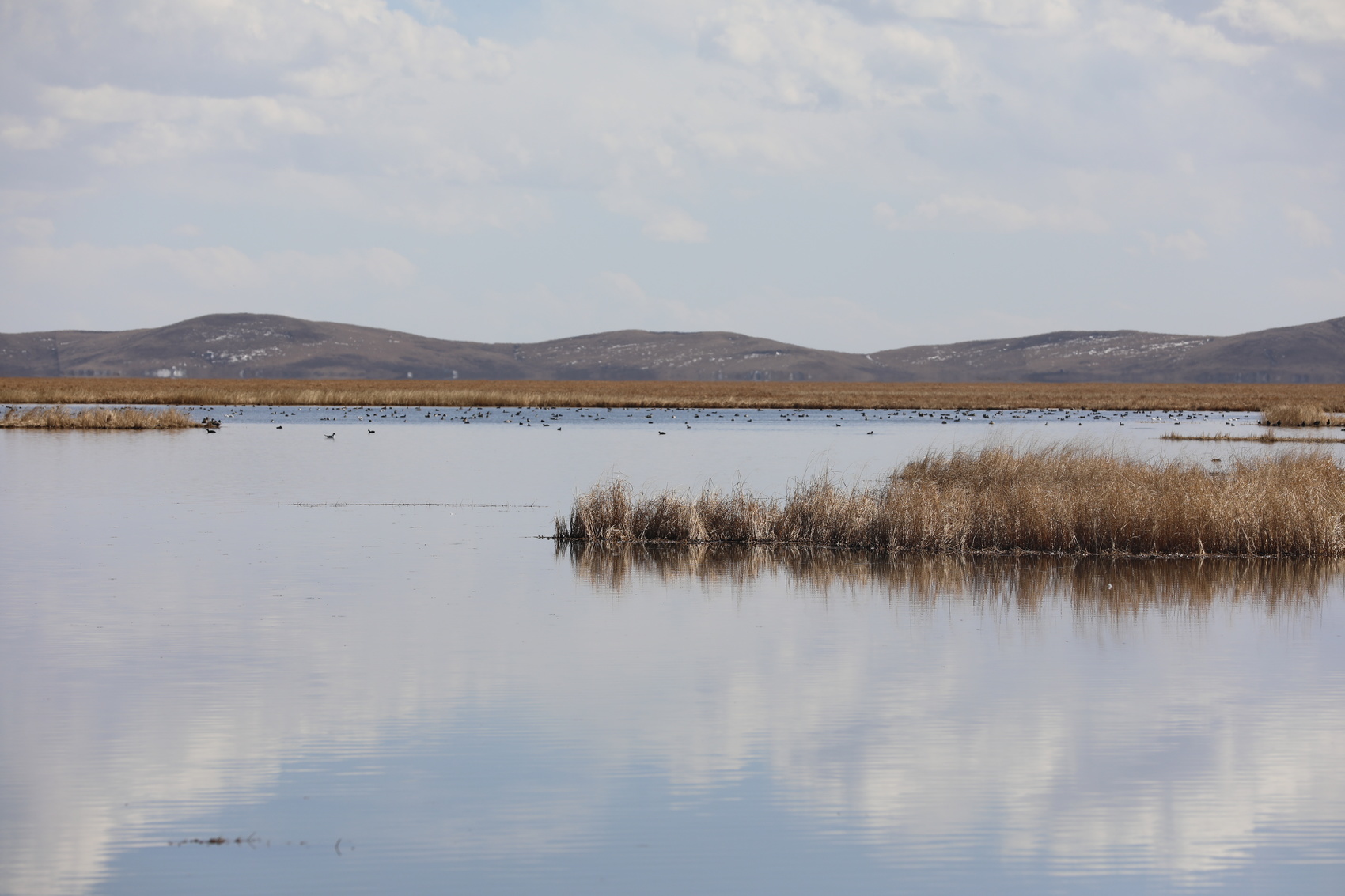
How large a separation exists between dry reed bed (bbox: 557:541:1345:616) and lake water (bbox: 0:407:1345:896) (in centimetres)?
11

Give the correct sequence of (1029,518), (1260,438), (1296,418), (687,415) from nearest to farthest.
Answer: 1. (1029,518)
2. (1260,438)
3. (1296,418)
4. (687,415)

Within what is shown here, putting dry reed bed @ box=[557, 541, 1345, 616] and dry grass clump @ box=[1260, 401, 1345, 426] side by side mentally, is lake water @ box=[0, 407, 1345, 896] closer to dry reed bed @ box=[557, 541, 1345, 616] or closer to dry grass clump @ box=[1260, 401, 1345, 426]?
dry reed bed @ box=[557, 541, 1345, 616]

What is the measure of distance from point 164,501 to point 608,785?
23.1 meters

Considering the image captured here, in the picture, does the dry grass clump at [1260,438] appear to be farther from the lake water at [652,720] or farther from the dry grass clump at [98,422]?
the dry grass clump at [98,422]

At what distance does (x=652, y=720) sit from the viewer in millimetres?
11430

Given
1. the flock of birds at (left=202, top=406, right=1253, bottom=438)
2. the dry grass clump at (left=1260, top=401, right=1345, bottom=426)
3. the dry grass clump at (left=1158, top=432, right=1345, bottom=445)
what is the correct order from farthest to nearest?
the flock of birds at (left=202, top=406, right=1253, bottom=438) < the dry grass clump at (left=1260, top=401, right=1345, bottom=426) < the dry grass clump at (left=1158, top=432, right=1345, bottom=445)

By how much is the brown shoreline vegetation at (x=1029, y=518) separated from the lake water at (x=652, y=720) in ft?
2.79

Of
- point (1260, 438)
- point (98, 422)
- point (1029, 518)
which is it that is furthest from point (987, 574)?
point (98, 422)

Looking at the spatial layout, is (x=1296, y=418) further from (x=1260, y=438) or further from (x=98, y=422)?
(x=98, y=422)

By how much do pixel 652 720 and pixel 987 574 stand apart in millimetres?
10271

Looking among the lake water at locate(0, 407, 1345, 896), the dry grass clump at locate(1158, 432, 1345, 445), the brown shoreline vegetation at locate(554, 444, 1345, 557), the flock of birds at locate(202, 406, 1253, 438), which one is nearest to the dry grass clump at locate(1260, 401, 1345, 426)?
the flock of birds at locate(202, 406, 1253, 438)

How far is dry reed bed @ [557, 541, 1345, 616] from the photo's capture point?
18625mm

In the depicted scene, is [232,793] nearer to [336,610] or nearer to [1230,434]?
[336,610]

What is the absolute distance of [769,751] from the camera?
10.5 metres
